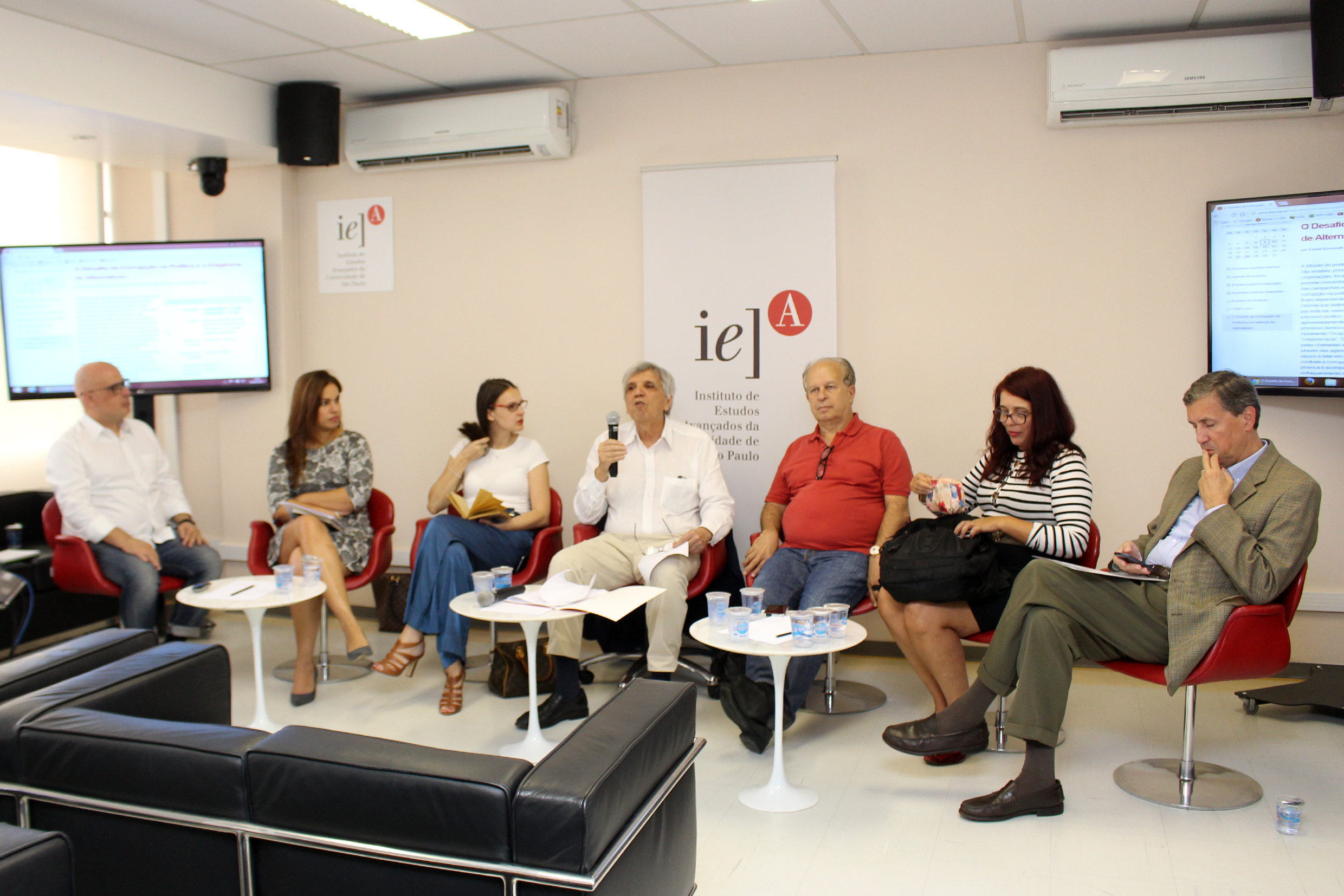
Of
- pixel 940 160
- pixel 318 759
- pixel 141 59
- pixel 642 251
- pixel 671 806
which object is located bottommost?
pixel 671 806

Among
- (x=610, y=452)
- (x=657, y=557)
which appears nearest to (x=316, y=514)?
(x=610, y=452)

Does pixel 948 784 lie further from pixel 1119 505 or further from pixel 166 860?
pixel 166 860

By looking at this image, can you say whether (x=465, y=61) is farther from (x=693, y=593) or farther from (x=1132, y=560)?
(x=1132, y=560)

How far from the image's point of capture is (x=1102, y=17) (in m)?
4.00

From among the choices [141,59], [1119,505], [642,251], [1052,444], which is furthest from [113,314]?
[1119,505]

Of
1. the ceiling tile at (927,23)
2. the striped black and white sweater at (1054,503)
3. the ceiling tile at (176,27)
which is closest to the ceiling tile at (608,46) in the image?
the ceiling tile at (927,23)

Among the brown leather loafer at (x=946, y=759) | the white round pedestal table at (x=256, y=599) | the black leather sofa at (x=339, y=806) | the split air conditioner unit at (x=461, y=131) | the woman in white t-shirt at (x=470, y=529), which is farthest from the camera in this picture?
the split air conditioner unit at (x=461, y=131)

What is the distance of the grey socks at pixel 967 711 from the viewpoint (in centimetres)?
331

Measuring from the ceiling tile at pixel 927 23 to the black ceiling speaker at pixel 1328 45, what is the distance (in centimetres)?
105

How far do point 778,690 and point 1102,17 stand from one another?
9.64 feet

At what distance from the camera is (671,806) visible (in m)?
2.28

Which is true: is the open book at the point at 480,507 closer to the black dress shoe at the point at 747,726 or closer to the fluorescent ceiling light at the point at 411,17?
the black dress shoe at the point at 747,726

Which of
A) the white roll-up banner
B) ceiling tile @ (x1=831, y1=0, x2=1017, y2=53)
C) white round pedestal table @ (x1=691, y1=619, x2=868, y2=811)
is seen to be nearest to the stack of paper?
white round pedestal table @ (x1=691, y1=619, x2=868, y2=811)

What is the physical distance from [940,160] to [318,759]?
3699 millimetres
